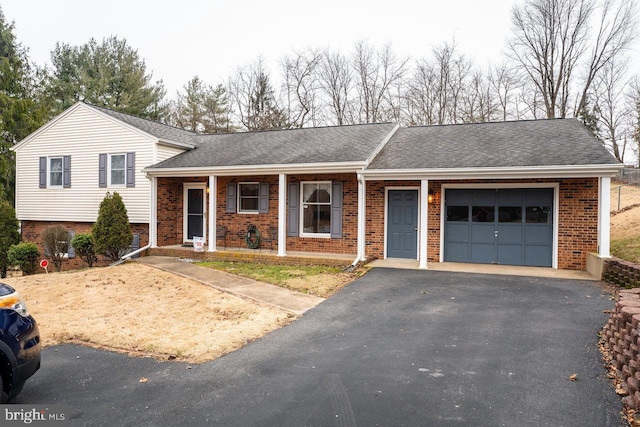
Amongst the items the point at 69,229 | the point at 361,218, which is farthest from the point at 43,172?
the point at 361,218

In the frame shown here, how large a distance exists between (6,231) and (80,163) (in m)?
3.61

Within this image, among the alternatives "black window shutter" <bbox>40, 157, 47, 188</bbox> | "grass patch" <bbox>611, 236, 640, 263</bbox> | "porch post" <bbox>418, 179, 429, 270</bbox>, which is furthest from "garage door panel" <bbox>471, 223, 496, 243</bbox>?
"black window shutter" <bbox>40, 157, 47, 188</bbox>

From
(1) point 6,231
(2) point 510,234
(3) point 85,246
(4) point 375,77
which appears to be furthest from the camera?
(4) point 375,77

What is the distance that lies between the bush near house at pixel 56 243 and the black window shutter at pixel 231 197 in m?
5.95

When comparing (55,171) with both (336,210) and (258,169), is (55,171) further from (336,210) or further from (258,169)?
(336,210)

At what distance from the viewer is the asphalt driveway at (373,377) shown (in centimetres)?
349

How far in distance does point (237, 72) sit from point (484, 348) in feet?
105

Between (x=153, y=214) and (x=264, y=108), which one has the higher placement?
(x=264, y=108)

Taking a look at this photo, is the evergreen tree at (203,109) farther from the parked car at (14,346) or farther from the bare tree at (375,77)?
the parked car at (14,346)

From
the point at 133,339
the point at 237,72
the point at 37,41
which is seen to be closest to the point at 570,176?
the point at 133,339

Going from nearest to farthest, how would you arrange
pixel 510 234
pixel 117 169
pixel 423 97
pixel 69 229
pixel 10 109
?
1. pixel 510 234
2. pixel 117 169
3. pixel 69 229
4. pixel 10 109
5. pixel 423 97

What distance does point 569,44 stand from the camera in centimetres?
2533

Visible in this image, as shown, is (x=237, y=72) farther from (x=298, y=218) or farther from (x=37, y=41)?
(x=298, y=218)

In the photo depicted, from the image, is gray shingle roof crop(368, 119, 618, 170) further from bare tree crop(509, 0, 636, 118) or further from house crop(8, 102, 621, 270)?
bare tree crop(509, 0, 636, 118)
